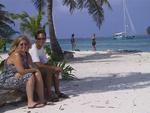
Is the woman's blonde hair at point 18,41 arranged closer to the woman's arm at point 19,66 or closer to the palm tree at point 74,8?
the woman's arm at point 19,66

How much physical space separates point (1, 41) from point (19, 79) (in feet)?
5.28

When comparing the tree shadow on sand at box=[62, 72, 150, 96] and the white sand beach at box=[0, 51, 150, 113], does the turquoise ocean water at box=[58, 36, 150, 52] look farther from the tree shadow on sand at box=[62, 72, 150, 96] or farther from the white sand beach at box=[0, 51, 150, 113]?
the white sand beach at box=[0, 51, 150, 113]

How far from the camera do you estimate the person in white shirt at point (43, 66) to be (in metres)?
8.42

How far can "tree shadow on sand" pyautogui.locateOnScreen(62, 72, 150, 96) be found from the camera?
32.3 feet

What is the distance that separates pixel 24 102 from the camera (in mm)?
8516

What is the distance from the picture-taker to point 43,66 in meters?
8.46

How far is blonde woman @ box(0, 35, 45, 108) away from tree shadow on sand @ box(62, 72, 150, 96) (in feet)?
4.89

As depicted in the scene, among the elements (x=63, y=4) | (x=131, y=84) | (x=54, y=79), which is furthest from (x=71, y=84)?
(x=63, y=4)

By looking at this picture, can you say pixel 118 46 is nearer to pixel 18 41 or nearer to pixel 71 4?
pixel 71 4

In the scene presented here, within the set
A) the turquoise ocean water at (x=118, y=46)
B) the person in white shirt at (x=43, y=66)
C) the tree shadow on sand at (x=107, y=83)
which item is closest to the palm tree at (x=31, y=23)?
the tree shadow on sand at (x=107, y=83)

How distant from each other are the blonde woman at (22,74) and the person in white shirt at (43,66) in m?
0.34

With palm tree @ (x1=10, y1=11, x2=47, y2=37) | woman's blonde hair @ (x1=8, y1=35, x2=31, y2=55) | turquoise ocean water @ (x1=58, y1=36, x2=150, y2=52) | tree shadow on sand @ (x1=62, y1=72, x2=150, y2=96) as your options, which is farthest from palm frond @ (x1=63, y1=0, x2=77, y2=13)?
turquoise ocean water @ (x1=58, y1=36, x2=150, y2=52)

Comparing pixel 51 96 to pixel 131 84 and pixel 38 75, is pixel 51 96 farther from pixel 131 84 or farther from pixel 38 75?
pixel 131 84


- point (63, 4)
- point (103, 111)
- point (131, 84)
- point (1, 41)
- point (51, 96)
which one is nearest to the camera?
point (103, 111)
